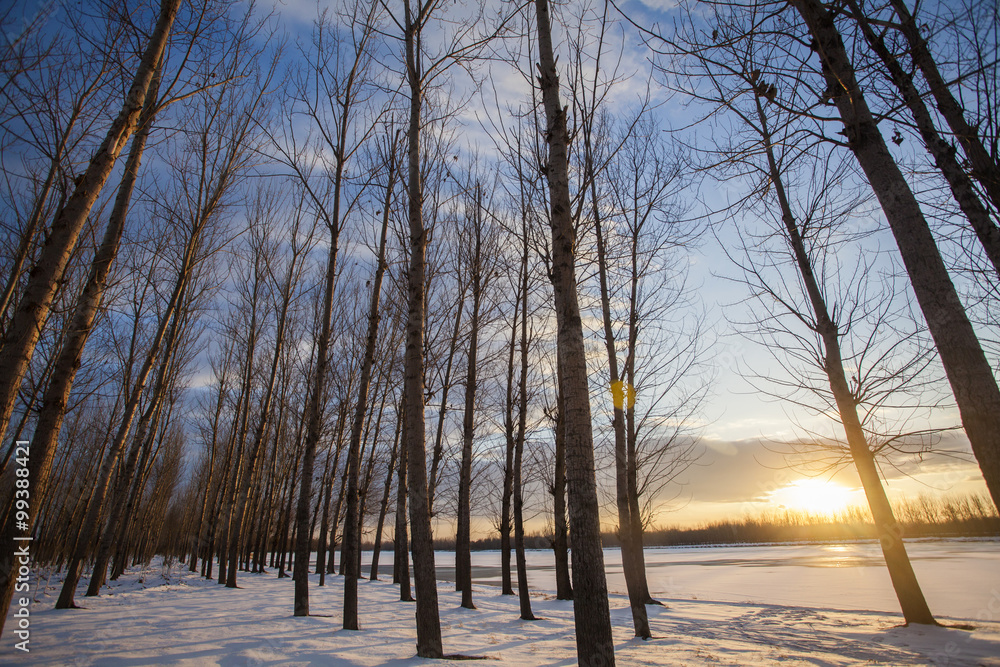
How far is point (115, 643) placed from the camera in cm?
448

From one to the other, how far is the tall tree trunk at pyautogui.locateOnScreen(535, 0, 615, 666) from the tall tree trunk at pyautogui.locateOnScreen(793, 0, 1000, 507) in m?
2.04

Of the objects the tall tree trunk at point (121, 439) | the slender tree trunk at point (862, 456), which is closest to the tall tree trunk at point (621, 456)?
the slender tree trunk at point (862, 456)

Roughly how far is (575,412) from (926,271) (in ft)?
8.66

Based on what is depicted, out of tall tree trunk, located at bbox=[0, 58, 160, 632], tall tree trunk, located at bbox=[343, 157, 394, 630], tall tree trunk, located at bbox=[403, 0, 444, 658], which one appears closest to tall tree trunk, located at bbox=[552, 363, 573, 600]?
tall tree trunk, located at bbox=[343, 157, 394, 630]

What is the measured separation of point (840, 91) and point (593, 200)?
14.5 ft

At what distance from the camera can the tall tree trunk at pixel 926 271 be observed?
275 cm

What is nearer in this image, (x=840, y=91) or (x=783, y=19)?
(x=840, y=91)

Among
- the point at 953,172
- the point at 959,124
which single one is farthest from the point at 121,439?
the point at 959,124

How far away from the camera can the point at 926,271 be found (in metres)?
3.00

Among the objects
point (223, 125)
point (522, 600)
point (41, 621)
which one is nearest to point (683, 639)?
point (522, 600)

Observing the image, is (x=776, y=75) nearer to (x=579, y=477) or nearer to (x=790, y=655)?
(x=579, y=477)

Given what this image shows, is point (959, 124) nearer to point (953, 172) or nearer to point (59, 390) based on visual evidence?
point (953, 172)

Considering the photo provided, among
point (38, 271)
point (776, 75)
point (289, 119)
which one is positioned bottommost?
point (38, 271)

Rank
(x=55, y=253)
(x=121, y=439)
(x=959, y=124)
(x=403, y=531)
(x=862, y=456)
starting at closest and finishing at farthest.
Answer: (x=55, y=253) < (x=959, y=124) < (x=862, y=456) < (x=121, y=439) < (x=403, y=531)
